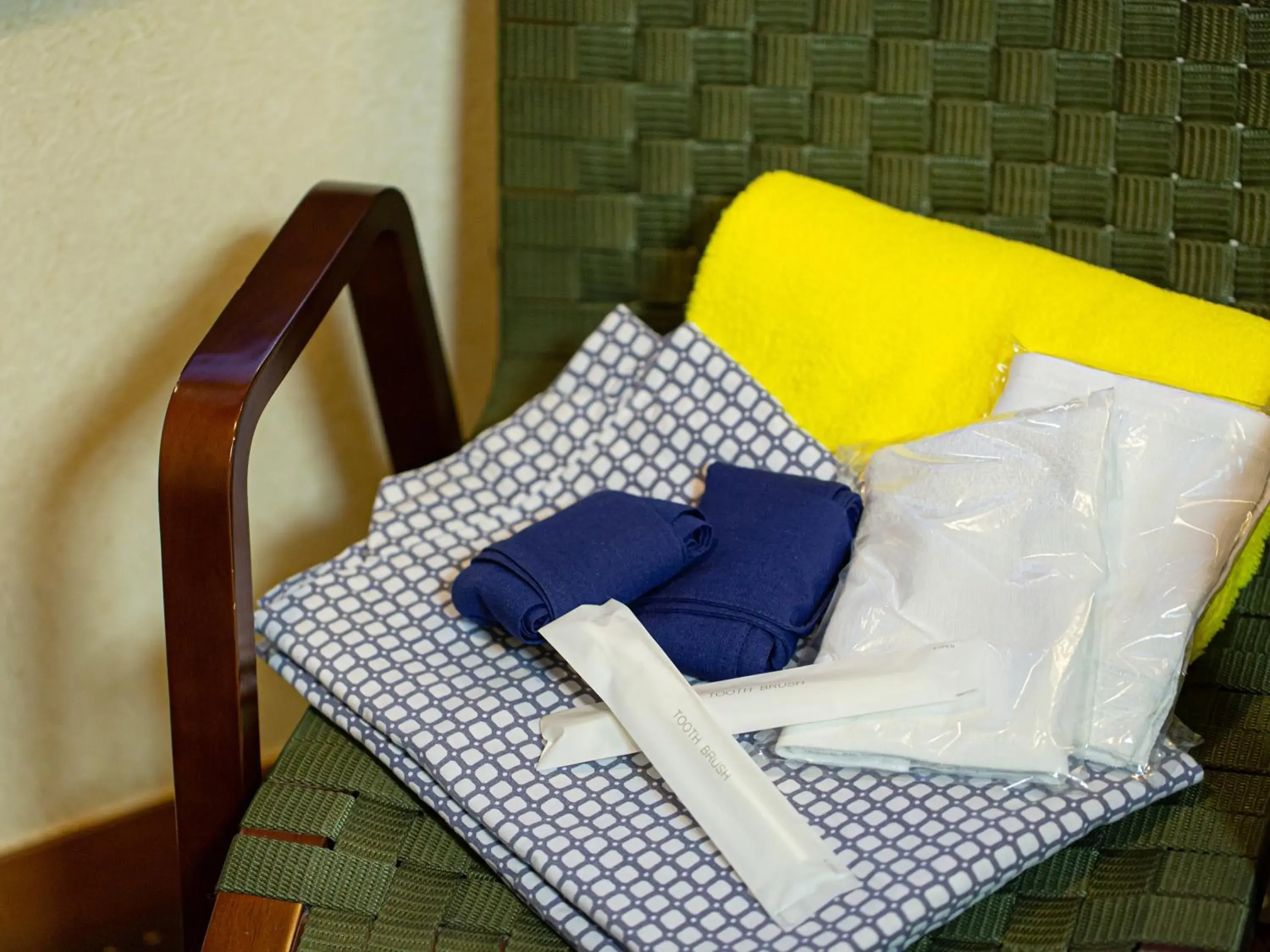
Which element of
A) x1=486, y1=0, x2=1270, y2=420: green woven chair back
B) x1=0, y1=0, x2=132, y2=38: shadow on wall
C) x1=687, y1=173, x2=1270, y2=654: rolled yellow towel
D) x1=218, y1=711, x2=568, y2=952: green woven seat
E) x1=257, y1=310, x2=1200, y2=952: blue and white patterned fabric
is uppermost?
x1=0, y1=0, x2=132, y2=38: shadow on wall

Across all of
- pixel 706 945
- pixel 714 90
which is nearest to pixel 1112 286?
pixel 714 90

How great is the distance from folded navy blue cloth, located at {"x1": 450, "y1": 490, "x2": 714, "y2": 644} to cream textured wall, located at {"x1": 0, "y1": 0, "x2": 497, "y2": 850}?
1.20 ft

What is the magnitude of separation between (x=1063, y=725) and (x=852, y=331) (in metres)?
0.32

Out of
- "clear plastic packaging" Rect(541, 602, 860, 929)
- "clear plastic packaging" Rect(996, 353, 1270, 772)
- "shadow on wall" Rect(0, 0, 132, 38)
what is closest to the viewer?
"clear plastic packaging" Rect(541, 602, 860, 929)

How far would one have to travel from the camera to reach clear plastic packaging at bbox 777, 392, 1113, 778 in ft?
2.26

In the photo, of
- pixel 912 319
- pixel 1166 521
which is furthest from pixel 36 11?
pixel 1166 521

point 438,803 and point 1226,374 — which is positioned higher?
point 1226,374

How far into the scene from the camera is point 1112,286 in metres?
0.85

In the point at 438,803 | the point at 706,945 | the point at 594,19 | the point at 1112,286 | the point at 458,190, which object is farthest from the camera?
the point at 458,190

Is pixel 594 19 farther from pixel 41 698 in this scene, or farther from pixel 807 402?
pixel 41 698

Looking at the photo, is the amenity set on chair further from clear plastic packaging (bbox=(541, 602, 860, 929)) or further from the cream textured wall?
the cream textured wall

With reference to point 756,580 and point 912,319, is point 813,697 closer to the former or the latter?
point 756,580

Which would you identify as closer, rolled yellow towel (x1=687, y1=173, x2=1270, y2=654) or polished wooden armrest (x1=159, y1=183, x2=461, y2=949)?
polished wooden armrest (x1=159, y1=183, x2=461, y2=949)

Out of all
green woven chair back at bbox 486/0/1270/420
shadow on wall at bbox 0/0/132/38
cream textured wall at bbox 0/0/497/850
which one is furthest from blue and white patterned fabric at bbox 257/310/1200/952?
shadow on wall at bbox 0/0/132/38
